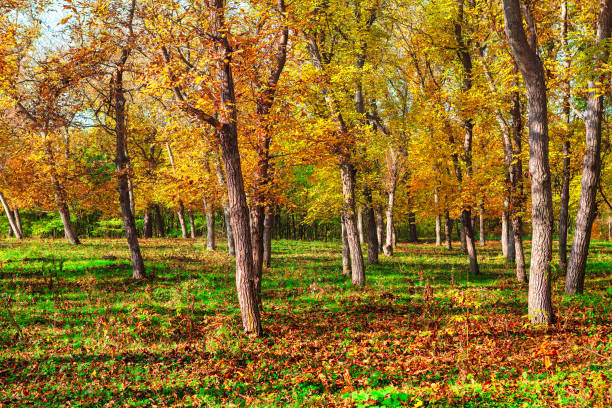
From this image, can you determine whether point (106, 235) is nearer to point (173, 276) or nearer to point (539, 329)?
point (173, 276)

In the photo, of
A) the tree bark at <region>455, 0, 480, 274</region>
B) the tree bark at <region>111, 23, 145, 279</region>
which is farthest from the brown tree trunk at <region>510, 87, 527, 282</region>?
the tree bark at <region>111, 23, 145, 279</region>

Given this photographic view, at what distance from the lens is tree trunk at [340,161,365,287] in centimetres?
Result: 1328

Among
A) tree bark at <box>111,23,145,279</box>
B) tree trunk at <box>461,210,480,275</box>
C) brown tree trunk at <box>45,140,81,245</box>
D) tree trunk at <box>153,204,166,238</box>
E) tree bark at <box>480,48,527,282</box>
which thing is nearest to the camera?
tree bark at <box>480,48,527,282</box>

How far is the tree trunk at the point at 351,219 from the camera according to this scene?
13.3m

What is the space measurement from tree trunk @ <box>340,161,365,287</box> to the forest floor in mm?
679

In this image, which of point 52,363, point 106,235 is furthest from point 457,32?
point 106,235

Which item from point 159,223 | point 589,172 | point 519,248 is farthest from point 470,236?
point 159,223

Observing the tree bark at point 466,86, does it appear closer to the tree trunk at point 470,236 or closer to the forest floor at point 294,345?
the tree trunk at point 470,236

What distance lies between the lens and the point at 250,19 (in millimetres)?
8984

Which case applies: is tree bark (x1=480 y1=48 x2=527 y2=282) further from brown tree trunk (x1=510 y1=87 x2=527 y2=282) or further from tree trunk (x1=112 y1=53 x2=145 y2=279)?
tree trunk (x1=112 y1=53 x2=145 y2=279)

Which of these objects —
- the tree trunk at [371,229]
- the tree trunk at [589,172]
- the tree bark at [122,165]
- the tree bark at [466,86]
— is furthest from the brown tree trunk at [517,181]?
the tree bark at [122,165]

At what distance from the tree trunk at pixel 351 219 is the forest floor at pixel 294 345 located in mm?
679

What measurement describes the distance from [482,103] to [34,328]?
14.3 meters

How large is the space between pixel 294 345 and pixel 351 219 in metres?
6.11
